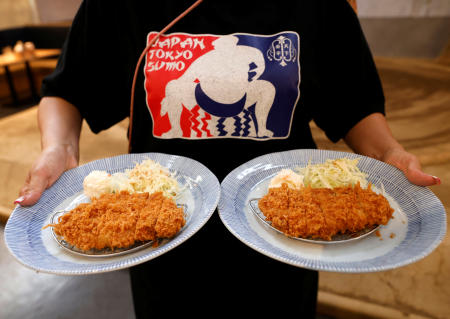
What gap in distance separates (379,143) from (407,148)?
1.09 meters

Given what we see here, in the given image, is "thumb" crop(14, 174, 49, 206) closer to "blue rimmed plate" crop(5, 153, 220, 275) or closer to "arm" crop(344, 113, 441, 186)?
"blue rimmed plate" crop(5, 153, 220, 275)

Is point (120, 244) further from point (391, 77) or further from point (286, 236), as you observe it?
point (391, 77)

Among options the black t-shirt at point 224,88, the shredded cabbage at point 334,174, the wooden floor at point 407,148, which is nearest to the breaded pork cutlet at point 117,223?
the black t-shirt at point 224,88

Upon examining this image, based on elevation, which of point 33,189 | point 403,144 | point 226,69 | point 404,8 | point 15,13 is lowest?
point 403,144

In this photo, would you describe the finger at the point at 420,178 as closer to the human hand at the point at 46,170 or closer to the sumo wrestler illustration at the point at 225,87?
the sumo wrestler illustration at the point at 225,87

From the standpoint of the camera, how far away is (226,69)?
4.59 ft

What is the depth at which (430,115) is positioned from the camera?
2838 millimetres

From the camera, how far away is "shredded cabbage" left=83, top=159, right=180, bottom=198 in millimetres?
1382

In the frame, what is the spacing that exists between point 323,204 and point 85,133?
7.17ft

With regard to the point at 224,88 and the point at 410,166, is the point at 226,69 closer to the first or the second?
the point at 224,88

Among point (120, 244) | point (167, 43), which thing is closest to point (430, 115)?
point (167, 43)

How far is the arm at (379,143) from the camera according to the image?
1345 millimetres

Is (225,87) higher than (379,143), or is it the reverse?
(225,87)

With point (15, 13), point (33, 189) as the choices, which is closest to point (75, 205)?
point (33, 189)
